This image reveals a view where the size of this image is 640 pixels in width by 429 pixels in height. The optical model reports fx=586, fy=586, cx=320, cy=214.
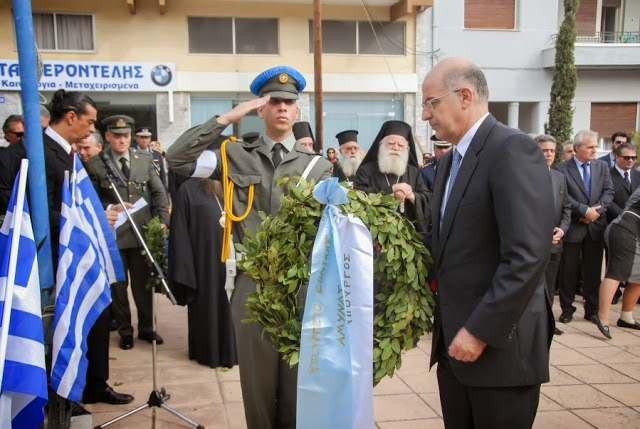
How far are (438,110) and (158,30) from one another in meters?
15.7

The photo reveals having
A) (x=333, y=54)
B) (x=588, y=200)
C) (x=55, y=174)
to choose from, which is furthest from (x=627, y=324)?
(x=333, y=54)

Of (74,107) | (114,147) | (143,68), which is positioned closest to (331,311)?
(74,107)

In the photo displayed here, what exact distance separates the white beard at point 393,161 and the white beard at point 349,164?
7.74 ft

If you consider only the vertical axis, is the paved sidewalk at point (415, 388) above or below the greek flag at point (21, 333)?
below

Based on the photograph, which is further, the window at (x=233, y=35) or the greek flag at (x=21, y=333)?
the window at (x=233, y=35)

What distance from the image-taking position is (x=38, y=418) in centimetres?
271

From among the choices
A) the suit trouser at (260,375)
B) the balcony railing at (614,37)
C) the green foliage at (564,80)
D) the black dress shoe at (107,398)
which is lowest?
the black dress shoe at (107,398)

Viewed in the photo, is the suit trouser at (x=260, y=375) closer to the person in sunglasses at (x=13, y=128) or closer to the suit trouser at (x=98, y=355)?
the suit trouser at (x=98, y=355)

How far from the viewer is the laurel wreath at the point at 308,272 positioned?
2.58 metres

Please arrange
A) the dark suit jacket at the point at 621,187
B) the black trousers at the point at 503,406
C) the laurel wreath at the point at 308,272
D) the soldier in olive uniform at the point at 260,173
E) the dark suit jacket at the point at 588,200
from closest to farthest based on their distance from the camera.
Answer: the black trousers at the point at 503,406
the laurel wreath at the point at 308,272
the soldier in olive uniform at the point at 260,173
the dark suit jacket at the point at 588,200
the dark suit jacket at the point at 621,187

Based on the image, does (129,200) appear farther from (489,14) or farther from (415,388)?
(489,14)

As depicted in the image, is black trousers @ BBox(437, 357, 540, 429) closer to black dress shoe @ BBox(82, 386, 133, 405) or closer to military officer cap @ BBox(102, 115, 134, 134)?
black dress shoe @ BBox(82, 386, 133, 405)

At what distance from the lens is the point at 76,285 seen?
3221 millimetres

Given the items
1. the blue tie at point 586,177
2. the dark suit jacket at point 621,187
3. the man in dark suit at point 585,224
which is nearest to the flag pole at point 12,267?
the man in dark suit at point 585,224
